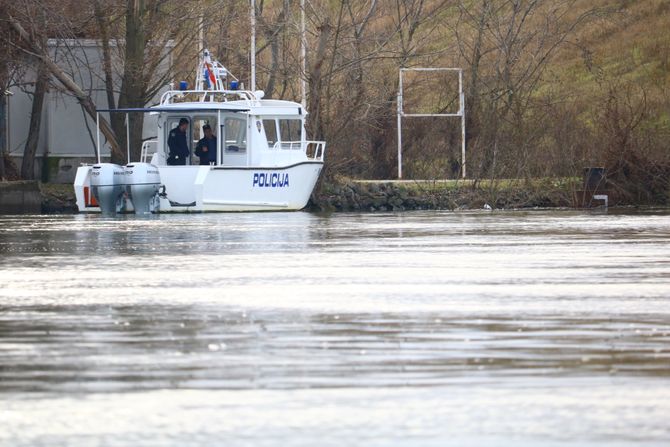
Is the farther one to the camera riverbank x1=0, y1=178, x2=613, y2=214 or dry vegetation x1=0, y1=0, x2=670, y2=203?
riverbank x1=0, y1=178, x2=613, y2=214

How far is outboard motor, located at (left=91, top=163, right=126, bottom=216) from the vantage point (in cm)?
3906

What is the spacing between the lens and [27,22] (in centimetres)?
4297

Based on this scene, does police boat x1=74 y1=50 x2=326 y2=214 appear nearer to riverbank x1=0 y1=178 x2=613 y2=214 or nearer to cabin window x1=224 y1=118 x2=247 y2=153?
cabin window x1=224 y1=118 x2=247 y2=153

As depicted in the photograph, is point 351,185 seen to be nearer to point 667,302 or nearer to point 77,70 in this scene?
point 77,70

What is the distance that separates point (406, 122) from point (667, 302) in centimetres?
3600

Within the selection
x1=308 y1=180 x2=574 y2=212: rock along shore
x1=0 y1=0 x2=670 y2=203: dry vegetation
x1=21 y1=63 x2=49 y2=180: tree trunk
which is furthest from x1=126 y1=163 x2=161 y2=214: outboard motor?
x1=21 y1=63 x2=49 y2=180: tree trunk

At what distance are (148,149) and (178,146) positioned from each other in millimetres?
3220

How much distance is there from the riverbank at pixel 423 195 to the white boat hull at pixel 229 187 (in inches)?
108

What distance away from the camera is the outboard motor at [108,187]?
39062 mm

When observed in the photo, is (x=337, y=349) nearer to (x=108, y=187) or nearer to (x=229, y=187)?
(x=108, y=187)

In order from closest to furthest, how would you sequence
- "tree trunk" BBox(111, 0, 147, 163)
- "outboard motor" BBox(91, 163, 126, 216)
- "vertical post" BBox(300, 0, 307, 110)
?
"outboard motor" BBox(91, 163, 126, 216), "tree trunk" BBox(111, 0, 147, 163), "vertical post" BBox(300, 0, 307, 110)

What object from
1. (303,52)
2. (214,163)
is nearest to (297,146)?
(214,163)

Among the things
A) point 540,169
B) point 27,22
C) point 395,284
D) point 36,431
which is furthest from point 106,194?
point 36,431

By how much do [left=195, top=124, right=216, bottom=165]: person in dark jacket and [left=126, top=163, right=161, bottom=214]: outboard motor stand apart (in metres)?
2.06
